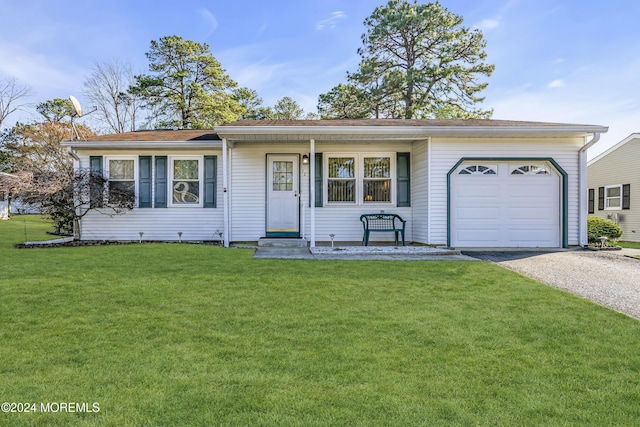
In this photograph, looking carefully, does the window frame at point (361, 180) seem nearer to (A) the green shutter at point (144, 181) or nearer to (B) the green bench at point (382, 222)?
(B) the green bench at point (382, 222)

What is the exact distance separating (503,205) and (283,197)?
17.5ft

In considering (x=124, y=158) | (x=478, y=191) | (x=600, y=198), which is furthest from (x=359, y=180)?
(x=600, y=198)

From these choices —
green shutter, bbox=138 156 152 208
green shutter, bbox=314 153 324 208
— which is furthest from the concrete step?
green shutter, bbox=138 156 152 208

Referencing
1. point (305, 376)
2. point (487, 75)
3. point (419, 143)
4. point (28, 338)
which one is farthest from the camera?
point (487, 75)

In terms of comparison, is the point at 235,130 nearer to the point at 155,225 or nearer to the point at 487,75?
the point at 155,225

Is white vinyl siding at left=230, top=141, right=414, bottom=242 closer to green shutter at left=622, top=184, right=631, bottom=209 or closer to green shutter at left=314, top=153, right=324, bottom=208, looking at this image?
green shutter at left=314, top=153, right=324, bottom=208

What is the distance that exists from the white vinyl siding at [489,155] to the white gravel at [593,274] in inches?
68.1

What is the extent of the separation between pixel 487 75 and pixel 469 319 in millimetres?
20131

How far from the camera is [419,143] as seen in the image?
9297mm

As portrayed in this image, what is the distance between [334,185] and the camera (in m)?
9.80

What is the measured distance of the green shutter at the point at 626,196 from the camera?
52.1 feet

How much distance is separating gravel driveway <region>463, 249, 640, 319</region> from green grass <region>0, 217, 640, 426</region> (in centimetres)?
54

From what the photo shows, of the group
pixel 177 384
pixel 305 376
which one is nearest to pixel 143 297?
pixel 177 384

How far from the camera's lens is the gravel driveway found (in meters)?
4.58
